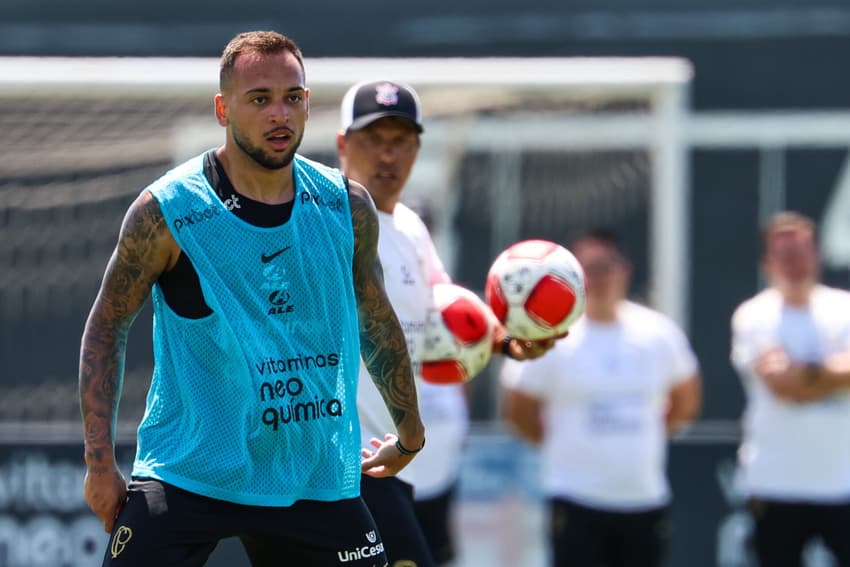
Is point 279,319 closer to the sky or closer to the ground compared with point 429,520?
closer to the sky

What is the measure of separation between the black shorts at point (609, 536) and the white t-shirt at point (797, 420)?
60 cm

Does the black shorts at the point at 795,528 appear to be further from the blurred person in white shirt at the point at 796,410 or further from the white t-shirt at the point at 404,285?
the white t-shirt at the point at 404,285

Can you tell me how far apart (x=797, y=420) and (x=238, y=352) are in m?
4.95

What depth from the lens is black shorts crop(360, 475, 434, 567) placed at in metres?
4.95

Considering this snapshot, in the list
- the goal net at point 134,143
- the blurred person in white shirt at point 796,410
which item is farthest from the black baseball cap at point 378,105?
the goal net at point 134,143

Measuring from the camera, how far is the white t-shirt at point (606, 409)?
8336mm

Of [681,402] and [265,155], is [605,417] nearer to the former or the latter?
[681,402]

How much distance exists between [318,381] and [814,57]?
937 cm

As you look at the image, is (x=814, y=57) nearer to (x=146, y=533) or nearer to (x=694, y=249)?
(x=694, y=249)

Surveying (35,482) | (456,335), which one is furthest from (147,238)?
(35,482)

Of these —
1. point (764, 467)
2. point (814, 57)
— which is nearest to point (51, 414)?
point (764, 467)

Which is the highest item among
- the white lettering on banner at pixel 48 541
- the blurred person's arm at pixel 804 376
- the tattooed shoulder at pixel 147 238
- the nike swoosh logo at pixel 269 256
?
the tattooed shoulder at pixel 147 238

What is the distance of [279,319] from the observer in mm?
4156

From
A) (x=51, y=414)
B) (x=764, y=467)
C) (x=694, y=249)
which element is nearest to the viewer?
(x=764, y=467)
